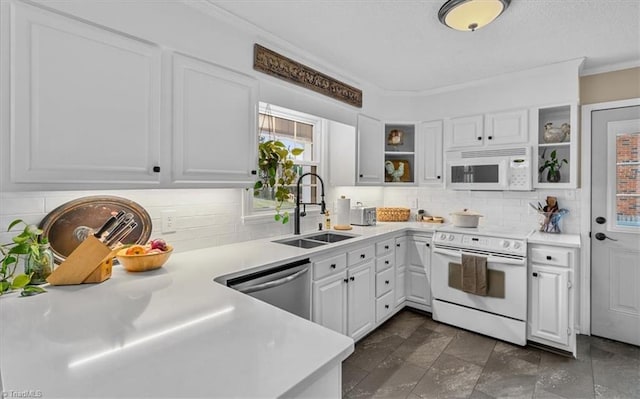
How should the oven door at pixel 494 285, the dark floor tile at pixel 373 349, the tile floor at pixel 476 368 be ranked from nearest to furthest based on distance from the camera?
the tile floor at pixel 476 368 < the dark floor tile at pixel 373 349 < the oven door at pixel 494 285

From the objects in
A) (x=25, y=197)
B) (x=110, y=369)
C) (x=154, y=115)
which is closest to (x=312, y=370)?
(x=110, y=369)

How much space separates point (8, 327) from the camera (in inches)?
40.4

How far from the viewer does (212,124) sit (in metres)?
2.00

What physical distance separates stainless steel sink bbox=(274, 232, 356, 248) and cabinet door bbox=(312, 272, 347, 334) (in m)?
0.37

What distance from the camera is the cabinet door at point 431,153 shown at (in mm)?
3714

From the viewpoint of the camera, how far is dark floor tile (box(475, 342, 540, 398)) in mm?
2162

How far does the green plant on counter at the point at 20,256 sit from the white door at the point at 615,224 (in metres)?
4.21

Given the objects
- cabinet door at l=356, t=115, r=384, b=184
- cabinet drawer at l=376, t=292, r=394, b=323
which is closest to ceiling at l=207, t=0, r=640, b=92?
cabinet door at l=356, t=115, r=384, b=184

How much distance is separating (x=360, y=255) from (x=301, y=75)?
163cm

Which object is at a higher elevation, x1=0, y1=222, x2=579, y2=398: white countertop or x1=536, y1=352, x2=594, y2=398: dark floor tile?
x1=0, y1=222, x2=579, y2=398: white countertop

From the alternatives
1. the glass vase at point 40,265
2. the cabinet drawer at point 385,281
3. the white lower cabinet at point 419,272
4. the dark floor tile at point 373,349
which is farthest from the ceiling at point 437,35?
the dark floor tile at point 373,349

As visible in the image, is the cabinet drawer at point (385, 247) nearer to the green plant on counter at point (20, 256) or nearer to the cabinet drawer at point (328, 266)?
the cabinet drawer at point (328, 266)

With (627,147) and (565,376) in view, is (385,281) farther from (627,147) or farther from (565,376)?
(627,147)

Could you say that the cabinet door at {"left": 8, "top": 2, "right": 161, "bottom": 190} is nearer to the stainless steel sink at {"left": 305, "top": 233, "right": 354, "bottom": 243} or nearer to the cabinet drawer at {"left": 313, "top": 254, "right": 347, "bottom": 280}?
the cabinet drawer at {"left": 313, "top": 254, "right": 347, "bottom": 280}
